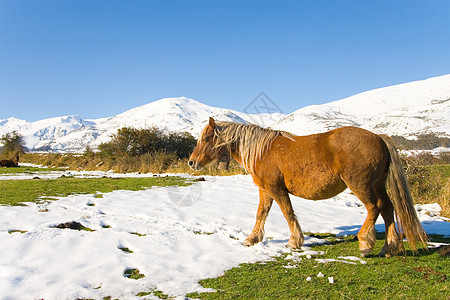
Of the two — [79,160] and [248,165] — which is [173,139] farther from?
[248,165]

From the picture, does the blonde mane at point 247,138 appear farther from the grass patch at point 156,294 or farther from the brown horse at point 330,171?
the grass patch at point 156,294

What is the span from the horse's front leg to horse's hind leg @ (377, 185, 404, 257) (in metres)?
1.82

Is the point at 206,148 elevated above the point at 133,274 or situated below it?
above

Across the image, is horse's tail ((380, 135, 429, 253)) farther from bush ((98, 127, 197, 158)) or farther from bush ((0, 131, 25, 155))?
bush ((0, 131, 25, 155))

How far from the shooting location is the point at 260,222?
16.9 feet

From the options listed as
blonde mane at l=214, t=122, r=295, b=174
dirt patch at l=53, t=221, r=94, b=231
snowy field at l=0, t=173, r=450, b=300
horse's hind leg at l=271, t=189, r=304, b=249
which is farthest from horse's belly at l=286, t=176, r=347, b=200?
dirt patch at l=53, t=221, r=94, b=231

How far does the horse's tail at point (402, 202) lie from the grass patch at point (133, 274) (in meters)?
3.75

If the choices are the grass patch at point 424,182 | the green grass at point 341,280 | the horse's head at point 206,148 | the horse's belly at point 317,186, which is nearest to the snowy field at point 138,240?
the green grass at point 341,280

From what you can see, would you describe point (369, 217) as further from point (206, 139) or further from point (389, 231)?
point (206, 139)

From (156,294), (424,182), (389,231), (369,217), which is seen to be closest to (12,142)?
(156,294)

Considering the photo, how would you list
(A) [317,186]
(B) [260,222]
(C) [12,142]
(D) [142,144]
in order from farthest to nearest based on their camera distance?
(C) [12,142], (D) [142,144], (B) [260,222], (A) [317,186]

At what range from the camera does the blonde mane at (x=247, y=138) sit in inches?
199

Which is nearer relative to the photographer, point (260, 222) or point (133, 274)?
point (133, 274)

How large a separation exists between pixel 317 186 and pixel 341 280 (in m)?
1.47
